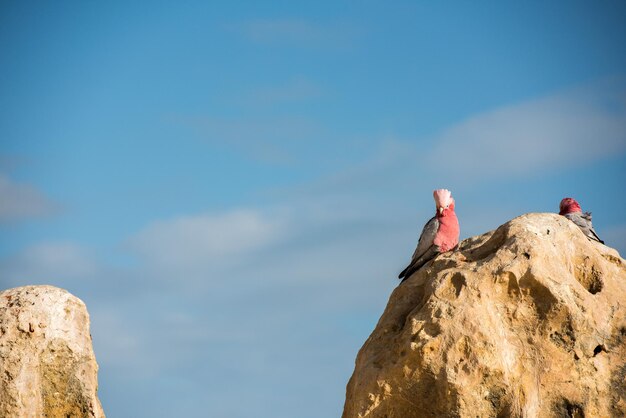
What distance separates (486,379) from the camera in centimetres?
970

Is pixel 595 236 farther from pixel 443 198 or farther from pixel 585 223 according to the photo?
pixel 443 198

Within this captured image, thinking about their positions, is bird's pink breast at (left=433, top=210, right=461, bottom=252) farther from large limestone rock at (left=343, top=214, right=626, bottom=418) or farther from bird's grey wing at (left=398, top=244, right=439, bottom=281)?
large limestone rock at (left=343, top=214, right=626, bottom=418)

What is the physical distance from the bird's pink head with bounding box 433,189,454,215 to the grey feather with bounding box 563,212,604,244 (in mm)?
1719

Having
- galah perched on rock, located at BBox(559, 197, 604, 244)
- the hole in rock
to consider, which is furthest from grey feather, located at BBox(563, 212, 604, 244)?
the hole in rock

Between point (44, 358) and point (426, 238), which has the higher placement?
point (426, 238)

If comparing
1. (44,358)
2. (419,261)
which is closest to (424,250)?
(419,261)

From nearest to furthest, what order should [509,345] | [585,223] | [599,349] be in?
[509,345]
[599,349]
[585,223]

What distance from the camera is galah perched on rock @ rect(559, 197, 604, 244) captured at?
40.4ft

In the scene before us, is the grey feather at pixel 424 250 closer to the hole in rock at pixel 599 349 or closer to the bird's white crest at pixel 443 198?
the bird's white crest at pixel 443 198

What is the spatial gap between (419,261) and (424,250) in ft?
0.52

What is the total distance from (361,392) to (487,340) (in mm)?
1639

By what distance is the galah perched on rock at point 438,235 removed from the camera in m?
11.9

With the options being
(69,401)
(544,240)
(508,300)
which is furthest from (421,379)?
(69,401)

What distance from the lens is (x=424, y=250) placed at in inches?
472
